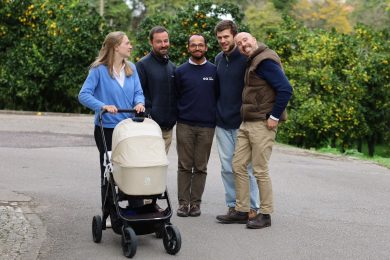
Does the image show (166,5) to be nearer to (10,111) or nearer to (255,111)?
(10,111)

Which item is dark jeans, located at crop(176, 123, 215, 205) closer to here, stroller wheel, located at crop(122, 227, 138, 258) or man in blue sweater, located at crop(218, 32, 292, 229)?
man in blue sweater, located at crop(218, 32, 292, 229)

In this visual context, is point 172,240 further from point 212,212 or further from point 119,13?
point 119,13

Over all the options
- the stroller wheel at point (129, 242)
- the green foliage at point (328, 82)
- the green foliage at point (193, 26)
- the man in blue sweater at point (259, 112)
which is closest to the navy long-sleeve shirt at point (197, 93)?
the man in blue sweater at point (259, 112)

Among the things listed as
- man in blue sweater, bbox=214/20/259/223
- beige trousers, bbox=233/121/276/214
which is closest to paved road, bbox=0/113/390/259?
beige trousers, bbox=233/121/276/214

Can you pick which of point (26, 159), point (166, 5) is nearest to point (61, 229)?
point (26, 159)

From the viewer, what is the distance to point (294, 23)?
20.0 metres

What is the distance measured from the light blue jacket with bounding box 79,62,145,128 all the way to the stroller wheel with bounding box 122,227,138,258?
1187mm

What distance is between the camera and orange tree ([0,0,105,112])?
20484 millimetres

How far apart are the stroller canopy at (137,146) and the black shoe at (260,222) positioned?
1499 mm

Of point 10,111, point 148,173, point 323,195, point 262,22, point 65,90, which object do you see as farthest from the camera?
point 262,22

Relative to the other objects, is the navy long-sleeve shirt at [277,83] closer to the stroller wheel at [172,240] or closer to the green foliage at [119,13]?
the stroller wheel at [172,240]

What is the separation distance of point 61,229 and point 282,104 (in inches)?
103

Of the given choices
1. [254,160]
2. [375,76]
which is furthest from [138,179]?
[375,76]

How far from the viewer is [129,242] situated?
600 cm
